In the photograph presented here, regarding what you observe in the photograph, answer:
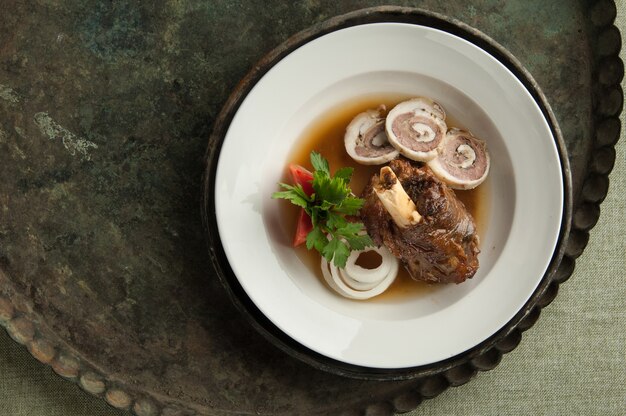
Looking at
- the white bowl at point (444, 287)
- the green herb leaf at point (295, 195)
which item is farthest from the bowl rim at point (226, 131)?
the green herb leaf at point (295, 195)

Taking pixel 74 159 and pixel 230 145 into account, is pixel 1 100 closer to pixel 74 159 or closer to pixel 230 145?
pixel 74 159

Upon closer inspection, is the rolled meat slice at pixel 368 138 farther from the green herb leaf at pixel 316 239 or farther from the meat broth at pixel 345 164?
the green herb leaf at pixel 316 239

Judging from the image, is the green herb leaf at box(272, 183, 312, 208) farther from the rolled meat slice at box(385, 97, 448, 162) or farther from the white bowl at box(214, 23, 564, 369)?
the rolled meat slice at box(385, 97, 448, 162)

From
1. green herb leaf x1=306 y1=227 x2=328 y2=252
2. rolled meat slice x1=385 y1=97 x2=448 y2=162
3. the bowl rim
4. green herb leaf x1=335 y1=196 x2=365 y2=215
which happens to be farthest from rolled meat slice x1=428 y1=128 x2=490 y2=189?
green herb leaf x1=306 y1=227 x2=328 y2=252

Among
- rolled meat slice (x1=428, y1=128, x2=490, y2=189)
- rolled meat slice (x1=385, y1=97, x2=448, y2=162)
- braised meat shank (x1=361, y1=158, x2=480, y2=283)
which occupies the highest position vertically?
rolled meat slice (x1=385, y1=97, x2=448, y2=162)

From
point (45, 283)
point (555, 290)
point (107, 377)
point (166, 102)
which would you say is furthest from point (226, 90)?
point (555, 290)

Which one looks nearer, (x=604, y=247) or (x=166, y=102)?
(x=166, y=102)

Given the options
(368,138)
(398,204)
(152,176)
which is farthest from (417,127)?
(152,176)
